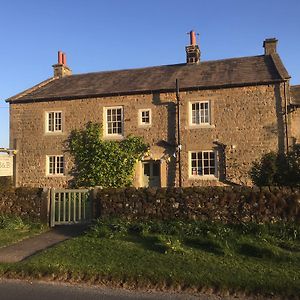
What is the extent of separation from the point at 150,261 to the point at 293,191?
4.64m

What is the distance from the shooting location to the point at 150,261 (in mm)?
7449

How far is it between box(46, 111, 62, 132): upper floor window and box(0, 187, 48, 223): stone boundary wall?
1024 cm

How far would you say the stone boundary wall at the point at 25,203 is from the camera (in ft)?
38.6

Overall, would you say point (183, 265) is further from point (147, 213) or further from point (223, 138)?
point (223, 138)

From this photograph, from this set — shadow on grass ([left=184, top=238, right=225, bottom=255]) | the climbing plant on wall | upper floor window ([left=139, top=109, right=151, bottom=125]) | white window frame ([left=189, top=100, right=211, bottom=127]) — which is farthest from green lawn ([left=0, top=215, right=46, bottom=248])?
white window frame ([left=189, top=100, right=211, bottom=127])

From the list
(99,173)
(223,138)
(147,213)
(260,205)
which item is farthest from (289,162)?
(99,173)

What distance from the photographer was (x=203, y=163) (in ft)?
64.8

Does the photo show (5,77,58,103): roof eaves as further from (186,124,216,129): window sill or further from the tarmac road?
the tarmac road

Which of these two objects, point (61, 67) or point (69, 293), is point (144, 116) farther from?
point (69, 293)

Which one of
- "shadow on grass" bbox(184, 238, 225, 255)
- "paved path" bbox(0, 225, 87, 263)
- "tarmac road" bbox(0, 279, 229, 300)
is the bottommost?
"tarmac road" bbox(0, 279, 229, 300)

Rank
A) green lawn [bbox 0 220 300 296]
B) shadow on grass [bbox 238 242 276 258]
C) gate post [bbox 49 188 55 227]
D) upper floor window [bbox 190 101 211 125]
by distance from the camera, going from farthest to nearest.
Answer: upper floor window [bbox 190 101 211 125]
gate post [bbox 49 188 55 227]
shadow on grass [bbox 238 242 276 258]
green lawn [bbox 0 220 300 296]

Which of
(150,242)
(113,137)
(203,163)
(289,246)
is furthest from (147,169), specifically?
(289,246)

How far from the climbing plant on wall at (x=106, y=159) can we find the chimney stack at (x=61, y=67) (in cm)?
673

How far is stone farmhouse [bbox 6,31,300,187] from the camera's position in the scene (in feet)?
62.4
